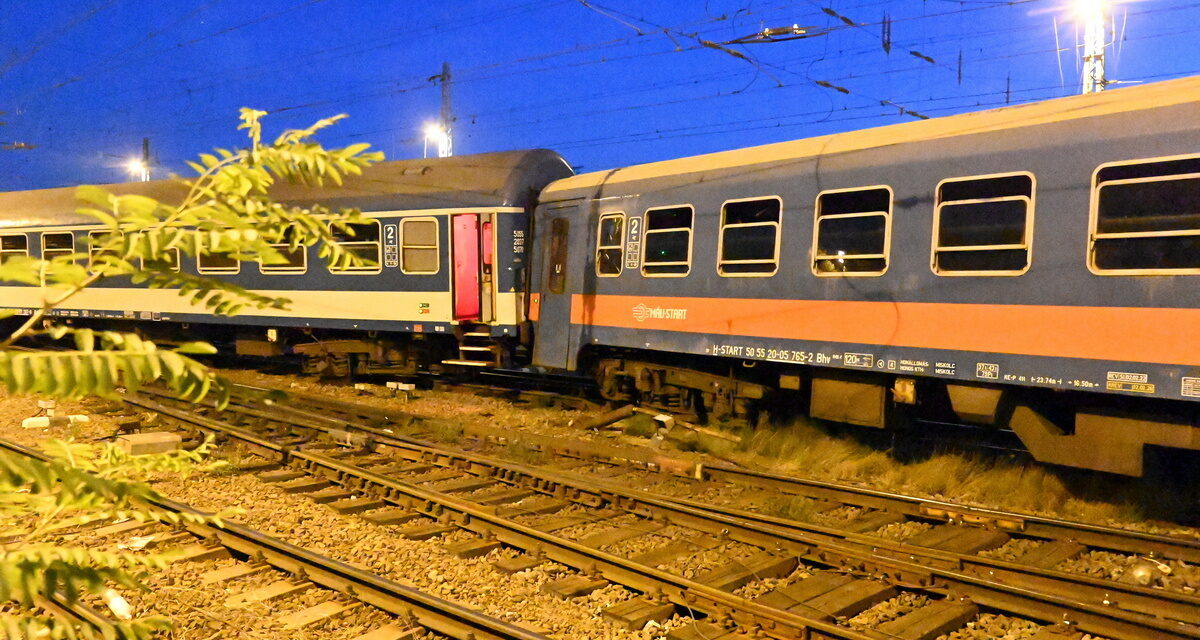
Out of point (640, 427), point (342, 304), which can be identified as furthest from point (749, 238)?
point (342, 304)

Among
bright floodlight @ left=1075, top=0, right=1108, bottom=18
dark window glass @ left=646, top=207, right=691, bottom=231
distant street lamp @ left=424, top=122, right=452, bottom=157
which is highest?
bright floodlight @ left=1075, top=0, right=1108, bottom=18

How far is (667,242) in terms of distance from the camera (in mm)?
10039

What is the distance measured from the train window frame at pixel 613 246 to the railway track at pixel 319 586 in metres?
5.48

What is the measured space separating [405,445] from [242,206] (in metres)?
7.63

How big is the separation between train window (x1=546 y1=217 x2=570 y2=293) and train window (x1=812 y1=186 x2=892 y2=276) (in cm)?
401

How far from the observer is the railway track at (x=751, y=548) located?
5.02 metres

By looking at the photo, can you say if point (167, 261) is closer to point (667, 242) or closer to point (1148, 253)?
point (1148, 253)

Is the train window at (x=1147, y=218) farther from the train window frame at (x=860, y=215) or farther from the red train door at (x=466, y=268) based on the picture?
the red train door at (x=466, y=268)

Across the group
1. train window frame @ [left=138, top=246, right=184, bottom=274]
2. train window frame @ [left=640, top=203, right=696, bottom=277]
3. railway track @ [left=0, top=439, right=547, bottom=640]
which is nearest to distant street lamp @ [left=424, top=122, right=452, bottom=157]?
train window frame @ [left=640, top=203, right=696, bottom=277]

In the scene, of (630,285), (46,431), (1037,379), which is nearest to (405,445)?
(630,285)

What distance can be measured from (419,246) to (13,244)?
1057 cm

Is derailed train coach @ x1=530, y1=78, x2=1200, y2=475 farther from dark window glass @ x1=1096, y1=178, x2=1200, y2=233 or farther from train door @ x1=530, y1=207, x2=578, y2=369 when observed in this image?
train door @ x1=530, y1=207, x2=578, y2=369

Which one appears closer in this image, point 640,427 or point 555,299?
point 640,427

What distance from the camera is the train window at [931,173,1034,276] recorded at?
23.2ft
